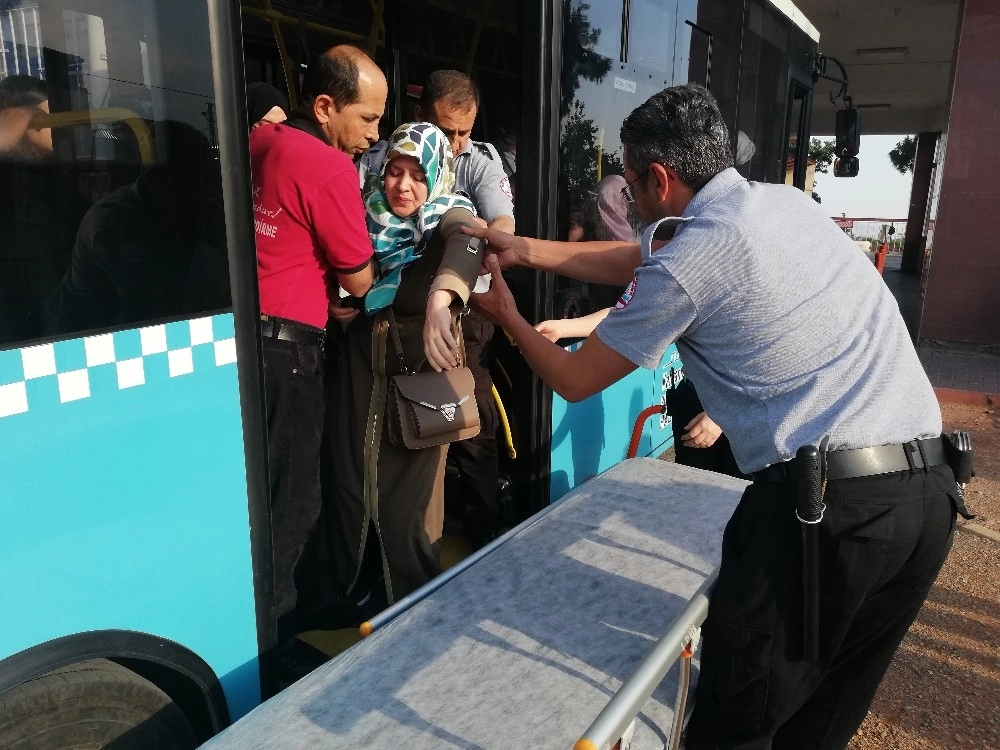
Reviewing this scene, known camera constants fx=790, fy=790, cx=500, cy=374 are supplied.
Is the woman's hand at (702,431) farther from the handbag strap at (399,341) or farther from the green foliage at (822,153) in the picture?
the green foliage at (822,153)

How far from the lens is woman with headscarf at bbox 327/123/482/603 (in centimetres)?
229

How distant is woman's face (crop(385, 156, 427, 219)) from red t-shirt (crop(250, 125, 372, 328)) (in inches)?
8.3

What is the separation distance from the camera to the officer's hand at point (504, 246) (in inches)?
91.7

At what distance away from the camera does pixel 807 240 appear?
1.63 metres

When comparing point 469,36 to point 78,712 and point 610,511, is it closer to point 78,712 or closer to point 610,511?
point 610,511

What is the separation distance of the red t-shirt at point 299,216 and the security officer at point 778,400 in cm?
79

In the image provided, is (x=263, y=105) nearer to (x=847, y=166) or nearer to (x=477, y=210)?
(x=477, y=210)

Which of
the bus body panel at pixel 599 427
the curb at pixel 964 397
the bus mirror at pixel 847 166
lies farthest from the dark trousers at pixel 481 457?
the curb at pixel 964 397

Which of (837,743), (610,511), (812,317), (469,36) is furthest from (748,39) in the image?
(837,743)

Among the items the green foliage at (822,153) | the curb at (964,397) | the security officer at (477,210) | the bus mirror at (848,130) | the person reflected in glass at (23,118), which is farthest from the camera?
the green foliage at (822,153)

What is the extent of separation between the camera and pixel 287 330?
7.20ft

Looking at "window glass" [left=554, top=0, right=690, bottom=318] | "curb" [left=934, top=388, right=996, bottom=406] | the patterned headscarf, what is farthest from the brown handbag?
"curb" [left=934, top=388, right=996, bottom=406]

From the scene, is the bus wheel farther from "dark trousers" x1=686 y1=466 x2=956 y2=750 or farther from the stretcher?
"dark trousers" x1=686 y1=466 x2=956 y2=750

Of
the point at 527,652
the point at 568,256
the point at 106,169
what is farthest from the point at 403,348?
the point at 106,169
